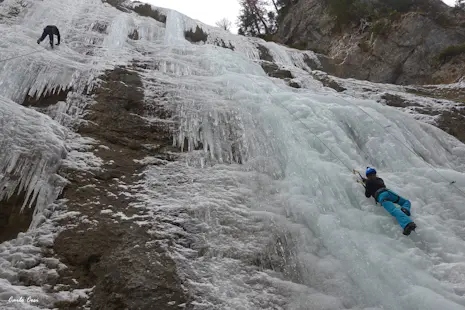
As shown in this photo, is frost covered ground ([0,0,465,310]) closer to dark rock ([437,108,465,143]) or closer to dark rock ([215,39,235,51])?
dark rock ([437,108,465,143])

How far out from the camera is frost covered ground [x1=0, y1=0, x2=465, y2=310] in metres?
3.62

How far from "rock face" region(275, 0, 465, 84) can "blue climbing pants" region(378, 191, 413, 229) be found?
387 inches

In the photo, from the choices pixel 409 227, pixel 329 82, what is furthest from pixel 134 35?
pixel 409 227

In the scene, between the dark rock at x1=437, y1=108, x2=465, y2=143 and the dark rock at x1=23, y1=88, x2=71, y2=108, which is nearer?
the dark rock at x1=23, y1=88, x2=71, y2=108

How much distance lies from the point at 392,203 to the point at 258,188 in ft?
6.16

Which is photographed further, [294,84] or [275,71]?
[275,71]

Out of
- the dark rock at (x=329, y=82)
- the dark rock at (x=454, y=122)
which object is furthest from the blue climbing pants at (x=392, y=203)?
the dark rock at (x=329, y=82)

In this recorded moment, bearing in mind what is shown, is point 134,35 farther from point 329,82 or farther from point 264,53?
point 329,82

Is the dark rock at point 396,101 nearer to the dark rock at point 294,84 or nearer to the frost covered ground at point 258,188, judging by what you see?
the frost covered ground at point 258,188

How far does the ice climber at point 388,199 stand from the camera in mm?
4391

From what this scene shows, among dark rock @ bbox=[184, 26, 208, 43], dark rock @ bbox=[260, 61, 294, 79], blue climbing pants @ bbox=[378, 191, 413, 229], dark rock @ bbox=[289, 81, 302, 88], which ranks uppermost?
dark rock @ bbox=[184, 26, 208, 43]

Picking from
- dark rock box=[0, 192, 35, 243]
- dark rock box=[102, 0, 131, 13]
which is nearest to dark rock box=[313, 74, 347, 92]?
dark rock box=[102, 0, 131, 13]

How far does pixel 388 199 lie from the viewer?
4.68 meters

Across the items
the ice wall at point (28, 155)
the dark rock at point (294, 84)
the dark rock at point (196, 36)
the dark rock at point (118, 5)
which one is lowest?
the ice wall at point (28, 155)
